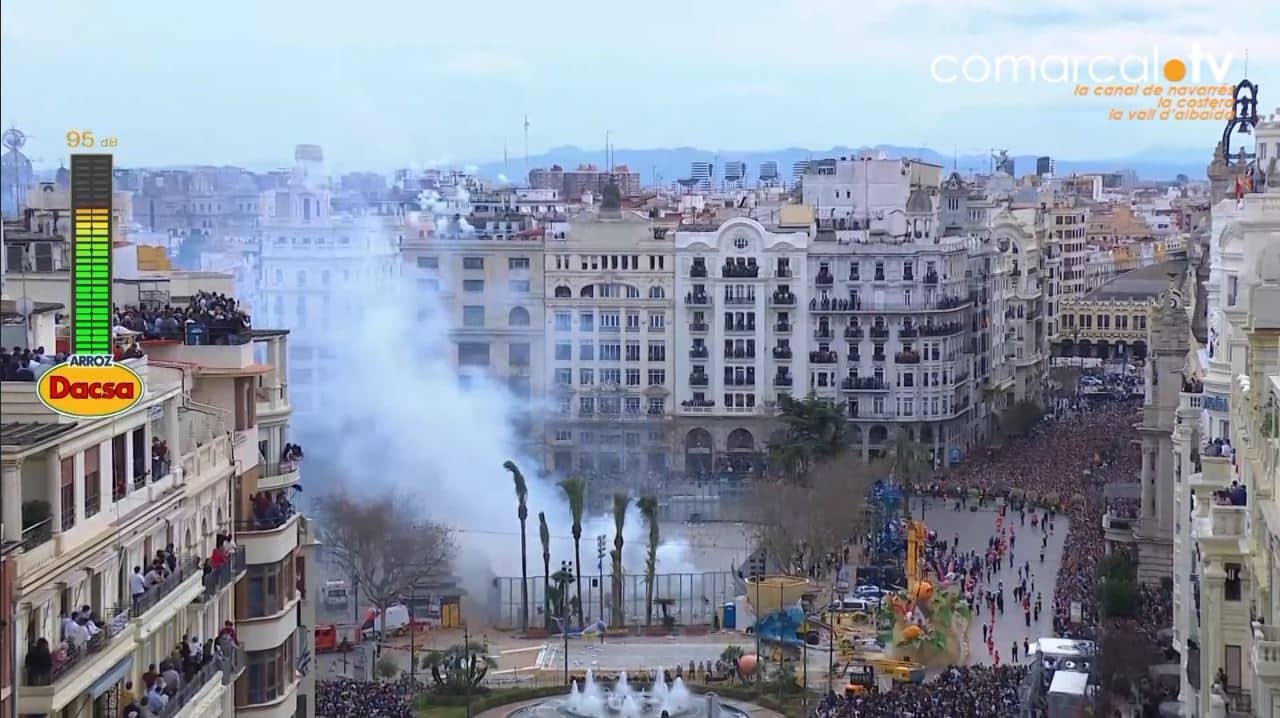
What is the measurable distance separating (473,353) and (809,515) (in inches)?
880

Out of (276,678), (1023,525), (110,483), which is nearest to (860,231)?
(1023,525)

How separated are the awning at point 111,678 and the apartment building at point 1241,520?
866 cm

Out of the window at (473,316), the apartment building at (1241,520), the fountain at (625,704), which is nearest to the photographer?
the apartment building at (1241,520)

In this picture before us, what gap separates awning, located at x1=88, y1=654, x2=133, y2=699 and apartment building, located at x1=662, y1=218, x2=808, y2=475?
56859 mm

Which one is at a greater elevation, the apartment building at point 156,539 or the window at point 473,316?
the window at point 473,316

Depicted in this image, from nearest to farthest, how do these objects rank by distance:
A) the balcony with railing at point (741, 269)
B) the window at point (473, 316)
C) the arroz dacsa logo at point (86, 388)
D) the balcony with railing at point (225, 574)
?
the arroz dacsa logo at point (86, 388)
the balcony with railing at point (225, 574)
the balcony with railing at point (741, 269)
the window at point (473, 316)

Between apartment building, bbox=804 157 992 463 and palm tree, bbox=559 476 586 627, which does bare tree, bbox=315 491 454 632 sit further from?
apartment building, bbox=804 157 992 463

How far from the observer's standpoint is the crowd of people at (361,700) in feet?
114

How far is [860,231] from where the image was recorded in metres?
76.1

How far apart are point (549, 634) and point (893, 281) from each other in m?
30.7

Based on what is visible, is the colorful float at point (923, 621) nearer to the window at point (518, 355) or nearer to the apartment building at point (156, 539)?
the apartment building at point (156, 539)

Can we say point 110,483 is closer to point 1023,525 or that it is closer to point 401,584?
point 401,584

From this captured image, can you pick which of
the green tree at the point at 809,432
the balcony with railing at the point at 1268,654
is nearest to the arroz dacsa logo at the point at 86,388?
the balcony with railing at the point at 1268,654

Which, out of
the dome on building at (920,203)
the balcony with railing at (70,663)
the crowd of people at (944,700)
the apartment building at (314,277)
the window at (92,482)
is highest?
the dome on building at (920,203)
